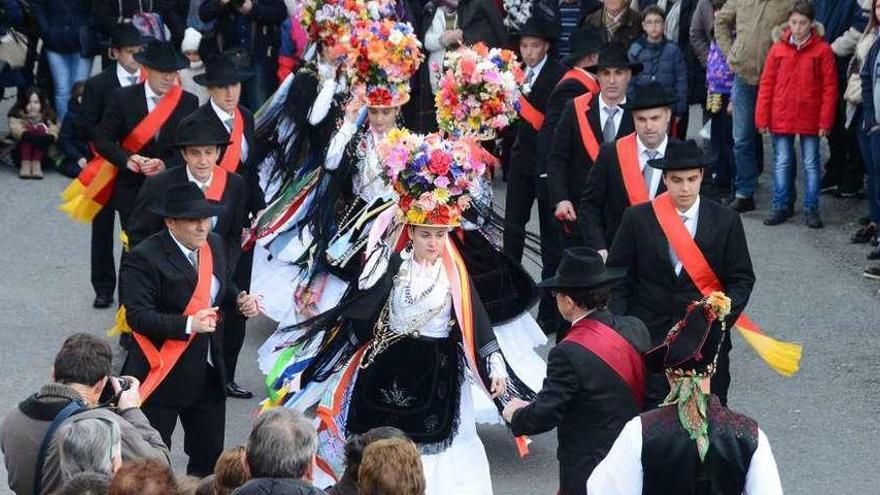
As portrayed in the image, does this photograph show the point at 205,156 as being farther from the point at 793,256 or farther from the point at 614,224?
the point at 793,256

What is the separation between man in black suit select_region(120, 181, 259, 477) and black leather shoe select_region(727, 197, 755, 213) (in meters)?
6.97

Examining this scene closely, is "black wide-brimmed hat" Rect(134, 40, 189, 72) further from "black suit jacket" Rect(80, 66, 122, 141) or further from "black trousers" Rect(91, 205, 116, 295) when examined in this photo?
"black trousers" Rect(91, 205, 116, 295)

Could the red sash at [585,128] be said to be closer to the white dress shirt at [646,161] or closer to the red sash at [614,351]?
the white dress shirt at [646,161]

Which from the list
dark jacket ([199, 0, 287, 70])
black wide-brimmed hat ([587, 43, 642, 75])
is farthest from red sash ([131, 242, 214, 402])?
dark jacket ([199, 0, 287, 70])

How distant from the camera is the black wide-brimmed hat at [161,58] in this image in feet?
36.5

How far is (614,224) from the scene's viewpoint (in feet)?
33.3

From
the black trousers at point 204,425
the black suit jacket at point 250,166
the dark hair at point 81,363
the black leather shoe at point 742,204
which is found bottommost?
the black leather shoe at point 742,204

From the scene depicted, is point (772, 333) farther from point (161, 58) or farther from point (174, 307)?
point (174, 307)

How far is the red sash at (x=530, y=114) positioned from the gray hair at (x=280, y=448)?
20.3ft

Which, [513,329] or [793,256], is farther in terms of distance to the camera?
[793,256]

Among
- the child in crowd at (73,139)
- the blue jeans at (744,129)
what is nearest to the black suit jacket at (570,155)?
the child in crowd at (73,139)

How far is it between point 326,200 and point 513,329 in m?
1.54

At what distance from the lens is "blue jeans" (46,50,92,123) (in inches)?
633

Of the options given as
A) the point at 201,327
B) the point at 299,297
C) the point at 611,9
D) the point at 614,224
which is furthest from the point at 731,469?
the point at 611,9
